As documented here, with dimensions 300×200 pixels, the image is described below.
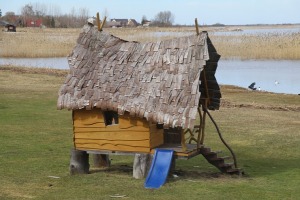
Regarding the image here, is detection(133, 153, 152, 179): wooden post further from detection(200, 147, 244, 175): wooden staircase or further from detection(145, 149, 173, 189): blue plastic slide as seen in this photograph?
detection(200, 147, 244, 175): wooden staircase

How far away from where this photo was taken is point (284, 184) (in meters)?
13.2

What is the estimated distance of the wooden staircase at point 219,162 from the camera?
1383 cm

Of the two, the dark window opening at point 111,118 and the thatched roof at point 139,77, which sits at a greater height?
the thatched roof at point 139,77

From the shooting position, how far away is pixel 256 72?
1751 inches

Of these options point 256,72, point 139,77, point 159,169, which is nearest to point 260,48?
point 256,72

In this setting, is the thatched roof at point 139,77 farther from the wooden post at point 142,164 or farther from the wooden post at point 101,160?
the wooden post at point 101,160

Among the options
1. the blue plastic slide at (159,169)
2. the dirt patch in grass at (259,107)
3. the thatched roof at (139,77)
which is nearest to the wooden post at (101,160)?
the thatched roof at (139,77)

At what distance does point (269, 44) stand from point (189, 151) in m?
39.7

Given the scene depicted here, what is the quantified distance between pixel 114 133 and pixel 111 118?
77cm

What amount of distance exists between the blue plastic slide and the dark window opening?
1.48 metres

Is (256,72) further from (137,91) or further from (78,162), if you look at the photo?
(137,91)

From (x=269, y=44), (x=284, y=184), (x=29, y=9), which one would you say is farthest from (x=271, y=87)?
(x=29, y=9)

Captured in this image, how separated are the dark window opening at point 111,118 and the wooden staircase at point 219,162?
2.13m

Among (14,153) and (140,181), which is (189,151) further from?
(14,153)
